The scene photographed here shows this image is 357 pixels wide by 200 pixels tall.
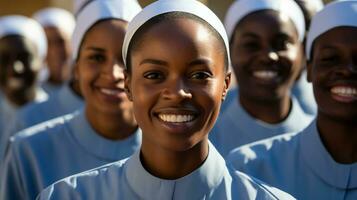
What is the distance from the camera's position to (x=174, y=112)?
3482mm

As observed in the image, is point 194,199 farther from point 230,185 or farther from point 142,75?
point 142,75

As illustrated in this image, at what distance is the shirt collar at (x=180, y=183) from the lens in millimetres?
3580

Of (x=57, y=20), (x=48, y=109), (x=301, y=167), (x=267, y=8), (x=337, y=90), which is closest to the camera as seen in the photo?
(x=337, y=90)

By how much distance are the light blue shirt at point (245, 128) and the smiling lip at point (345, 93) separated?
1.18 m

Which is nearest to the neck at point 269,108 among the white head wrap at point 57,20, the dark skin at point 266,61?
the dark skin at point 266,61

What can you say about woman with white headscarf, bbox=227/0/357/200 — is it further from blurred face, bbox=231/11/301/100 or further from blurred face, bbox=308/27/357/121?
blurred face, bbox=231/11/301/100

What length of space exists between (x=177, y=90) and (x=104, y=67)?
4.72 ft

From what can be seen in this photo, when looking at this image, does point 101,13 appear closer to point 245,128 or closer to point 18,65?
point 245,128

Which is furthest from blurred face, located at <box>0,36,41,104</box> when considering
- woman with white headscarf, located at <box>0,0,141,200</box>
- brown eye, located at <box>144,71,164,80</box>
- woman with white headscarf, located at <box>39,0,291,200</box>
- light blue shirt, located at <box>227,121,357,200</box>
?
brown eye, located at <box>144,71,164,80</box>

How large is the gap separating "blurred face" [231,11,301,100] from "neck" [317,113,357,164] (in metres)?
0.98

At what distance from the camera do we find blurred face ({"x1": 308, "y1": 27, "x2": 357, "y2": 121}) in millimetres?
4234

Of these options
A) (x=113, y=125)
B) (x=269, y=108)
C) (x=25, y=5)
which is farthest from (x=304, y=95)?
(x=25, y=5)

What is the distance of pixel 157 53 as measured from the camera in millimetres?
3490

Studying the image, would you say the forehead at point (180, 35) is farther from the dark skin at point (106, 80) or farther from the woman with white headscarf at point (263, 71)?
the woman with white headscarf at point (263, 71)
